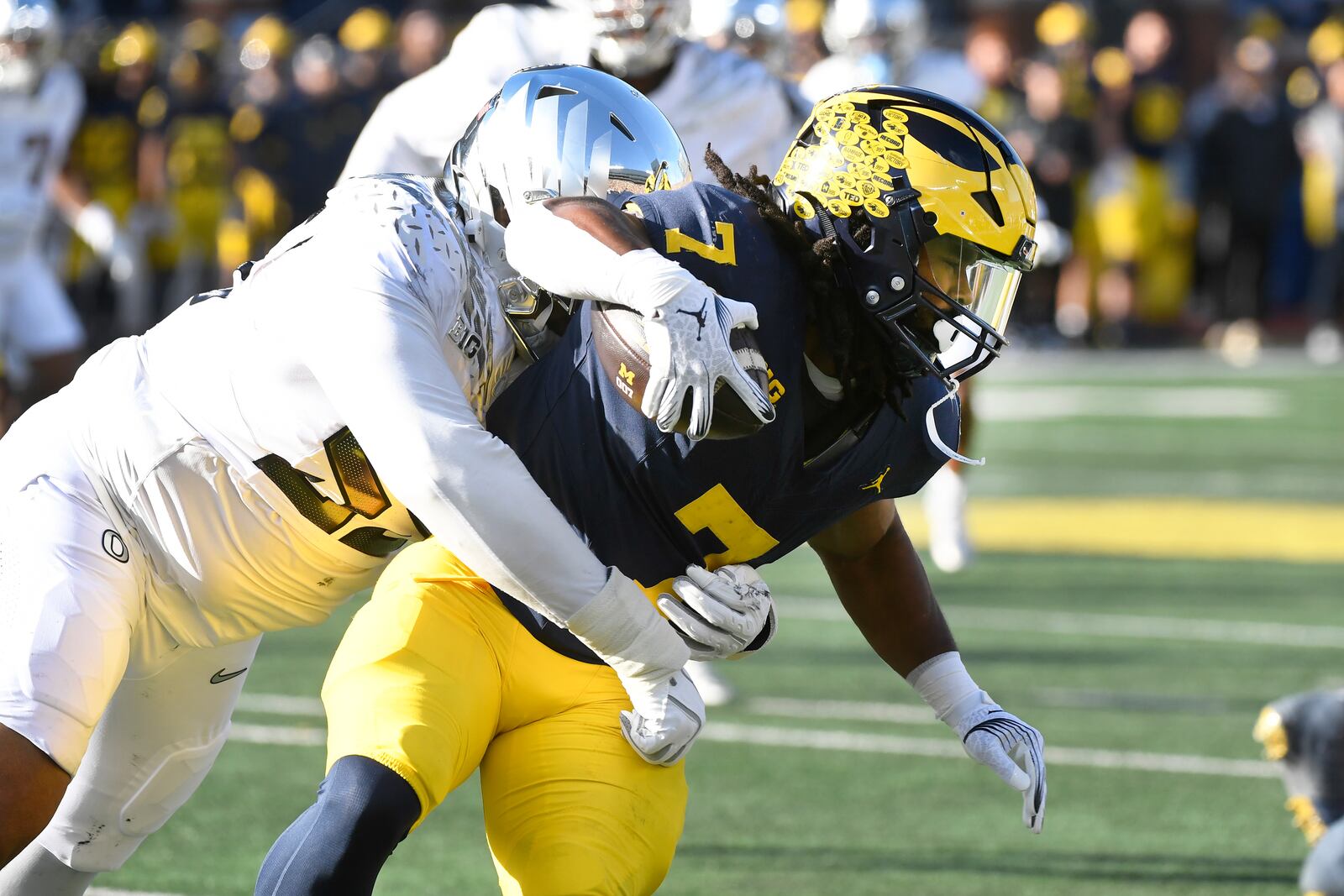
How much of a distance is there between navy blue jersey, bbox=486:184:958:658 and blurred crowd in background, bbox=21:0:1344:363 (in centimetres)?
1127

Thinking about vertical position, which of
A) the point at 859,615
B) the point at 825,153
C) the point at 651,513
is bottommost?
the point at 859,615

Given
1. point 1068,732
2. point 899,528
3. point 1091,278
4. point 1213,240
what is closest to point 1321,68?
point 1213,240

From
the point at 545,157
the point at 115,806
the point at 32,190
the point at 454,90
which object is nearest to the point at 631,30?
the point at 454,90

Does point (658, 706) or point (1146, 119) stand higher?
point (658, 706)

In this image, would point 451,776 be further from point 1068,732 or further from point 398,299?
point 1068,732

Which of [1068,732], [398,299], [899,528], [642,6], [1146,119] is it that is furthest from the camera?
[1146,119]

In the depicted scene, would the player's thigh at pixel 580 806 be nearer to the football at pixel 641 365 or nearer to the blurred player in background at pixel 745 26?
the football at pixel 641 365

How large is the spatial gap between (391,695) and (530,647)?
0.25 metres

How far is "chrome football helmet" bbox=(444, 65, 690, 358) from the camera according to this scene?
122 inches

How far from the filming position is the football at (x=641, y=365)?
2.66m

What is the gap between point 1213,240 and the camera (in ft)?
56.9

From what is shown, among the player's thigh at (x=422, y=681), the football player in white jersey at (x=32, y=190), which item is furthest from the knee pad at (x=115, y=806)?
the football player in white jersey at (x=32, y=190)

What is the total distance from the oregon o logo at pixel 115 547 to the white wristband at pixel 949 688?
4.17 ft

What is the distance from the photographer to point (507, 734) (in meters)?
3.01
